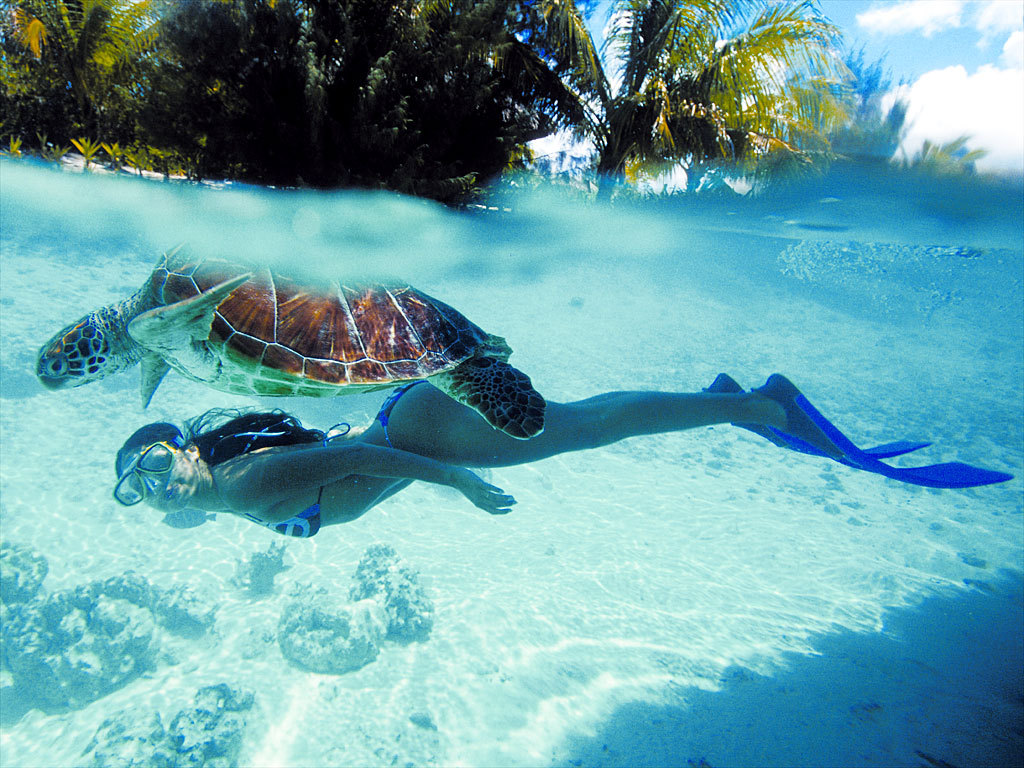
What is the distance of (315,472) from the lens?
237 centimetres

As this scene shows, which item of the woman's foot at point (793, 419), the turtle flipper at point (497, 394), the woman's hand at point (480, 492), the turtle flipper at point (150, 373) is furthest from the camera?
the woman's foot at point (793, 419)

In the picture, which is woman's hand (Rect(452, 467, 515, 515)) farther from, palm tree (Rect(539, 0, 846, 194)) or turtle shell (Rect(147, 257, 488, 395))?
palm tree (Rect(539, 0, 846, 194))

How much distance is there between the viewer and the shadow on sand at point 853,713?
3.26 metres

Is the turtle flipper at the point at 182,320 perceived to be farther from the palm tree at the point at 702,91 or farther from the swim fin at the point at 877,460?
the palm tree at the point at 702,91

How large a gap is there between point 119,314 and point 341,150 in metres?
6.04

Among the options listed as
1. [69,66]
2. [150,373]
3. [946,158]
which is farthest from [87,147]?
[946,158]

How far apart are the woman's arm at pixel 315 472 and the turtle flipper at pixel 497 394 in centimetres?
40

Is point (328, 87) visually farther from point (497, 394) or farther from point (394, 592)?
point (394, 592)

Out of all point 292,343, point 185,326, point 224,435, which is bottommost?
point 224,435

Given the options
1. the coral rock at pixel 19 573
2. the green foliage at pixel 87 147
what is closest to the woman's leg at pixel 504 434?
the coral rock at pixel 19 573

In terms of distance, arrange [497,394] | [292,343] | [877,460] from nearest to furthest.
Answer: [292,343] < [497,394] < [877,460]

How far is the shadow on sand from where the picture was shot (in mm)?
3262

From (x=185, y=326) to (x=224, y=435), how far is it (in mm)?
822

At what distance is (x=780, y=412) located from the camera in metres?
3.73
